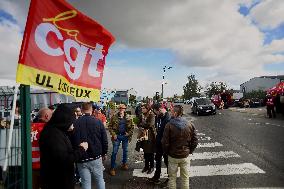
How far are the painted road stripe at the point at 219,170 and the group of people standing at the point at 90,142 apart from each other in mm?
392

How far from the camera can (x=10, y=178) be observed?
4.52 m

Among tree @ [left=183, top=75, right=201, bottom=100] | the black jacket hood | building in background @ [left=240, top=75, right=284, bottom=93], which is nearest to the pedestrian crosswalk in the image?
the black jacket hood

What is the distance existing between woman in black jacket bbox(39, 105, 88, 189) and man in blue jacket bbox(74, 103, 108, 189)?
1.04 meters

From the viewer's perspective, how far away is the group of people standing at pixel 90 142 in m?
4.50

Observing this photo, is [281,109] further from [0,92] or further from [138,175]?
[0,92]

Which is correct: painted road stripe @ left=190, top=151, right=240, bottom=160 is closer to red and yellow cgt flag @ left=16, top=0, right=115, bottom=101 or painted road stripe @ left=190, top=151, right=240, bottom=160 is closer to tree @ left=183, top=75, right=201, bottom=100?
red and yellow cgt flag @ left=16, top=0, right=115, bottom=101

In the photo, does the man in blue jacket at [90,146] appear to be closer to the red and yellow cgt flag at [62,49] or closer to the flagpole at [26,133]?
the red and yellow cgt flag at [62,49]

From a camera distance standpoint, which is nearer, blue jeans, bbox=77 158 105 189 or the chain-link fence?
the chain-link fence

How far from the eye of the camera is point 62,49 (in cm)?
457

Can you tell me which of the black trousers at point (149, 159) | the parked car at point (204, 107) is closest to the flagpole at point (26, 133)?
the black trousers at point (149, 159)

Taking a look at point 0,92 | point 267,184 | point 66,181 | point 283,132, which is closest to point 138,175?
point 267,184

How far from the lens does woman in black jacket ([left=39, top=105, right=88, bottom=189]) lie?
4.39m

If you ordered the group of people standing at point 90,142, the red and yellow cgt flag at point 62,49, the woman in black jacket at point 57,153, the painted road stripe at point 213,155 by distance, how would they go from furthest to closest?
the painted road stripe at point 213,155 < the group of people standing at point 90,142 < the woman in black jacket at point 57,153 < the red and yellow cgt flag at point 62,49

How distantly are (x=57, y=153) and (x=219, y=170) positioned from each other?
564cm
